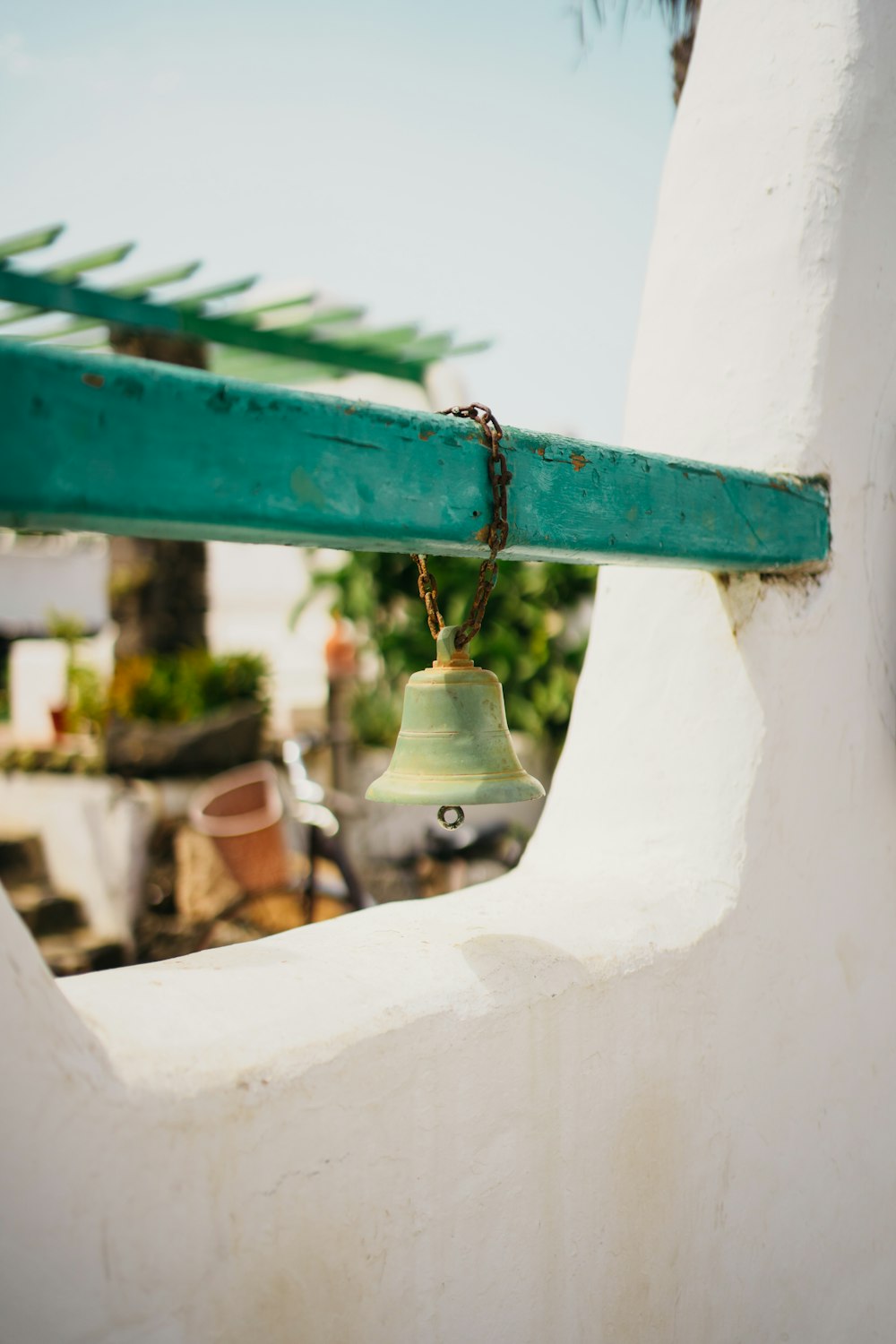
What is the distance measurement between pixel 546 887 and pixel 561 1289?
62cm

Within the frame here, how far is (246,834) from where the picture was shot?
526cm

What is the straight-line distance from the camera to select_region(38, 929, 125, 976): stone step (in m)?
6.00

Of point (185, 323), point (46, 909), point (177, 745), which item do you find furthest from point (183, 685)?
point (185, 323)

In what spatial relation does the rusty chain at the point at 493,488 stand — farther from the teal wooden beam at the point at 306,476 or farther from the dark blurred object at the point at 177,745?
the dark blurred object at the point at 177,745

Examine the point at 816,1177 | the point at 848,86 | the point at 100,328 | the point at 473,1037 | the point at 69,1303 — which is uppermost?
the point at 100,328

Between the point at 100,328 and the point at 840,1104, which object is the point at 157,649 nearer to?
the point at 100,328

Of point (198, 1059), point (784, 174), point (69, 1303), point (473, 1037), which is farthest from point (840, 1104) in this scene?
point (784, 174)

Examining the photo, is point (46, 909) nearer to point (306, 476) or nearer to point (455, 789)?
point (455, 789)

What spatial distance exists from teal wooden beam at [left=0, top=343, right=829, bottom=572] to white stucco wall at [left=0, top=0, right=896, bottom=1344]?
0.36 metres

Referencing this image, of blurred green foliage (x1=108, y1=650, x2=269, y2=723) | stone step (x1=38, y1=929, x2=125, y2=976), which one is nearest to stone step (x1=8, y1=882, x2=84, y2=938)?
stone step (x1=38, y1=929, x2=125, y2=976)

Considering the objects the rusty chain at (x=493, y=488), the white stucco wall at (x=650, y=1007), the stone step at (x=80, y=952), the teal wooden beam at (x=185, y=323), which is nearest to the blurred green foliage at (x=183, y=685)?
the stone step at (x=80, y=952)

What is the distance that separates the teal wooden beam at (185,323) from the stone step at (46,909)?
3.39m

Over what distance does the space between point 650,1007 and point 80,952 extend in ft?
17.1

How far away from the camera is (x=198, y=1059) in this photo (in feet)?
4.17
